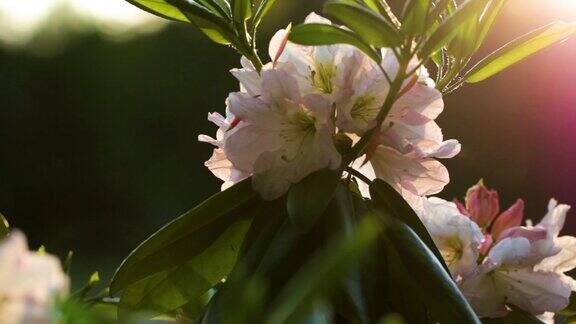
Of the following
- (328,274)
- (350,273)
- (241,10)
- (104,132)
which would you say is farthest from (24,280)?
(104,132)

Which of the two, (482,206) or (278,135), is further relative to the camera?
(482,206)

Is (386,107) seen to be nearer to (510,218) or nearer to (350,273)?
(350,273)

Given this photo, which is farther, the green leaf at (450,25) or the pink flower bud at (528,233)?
the pink flower bud at (528,233)

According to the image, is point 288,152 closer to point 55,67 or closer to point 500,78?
point 500,78

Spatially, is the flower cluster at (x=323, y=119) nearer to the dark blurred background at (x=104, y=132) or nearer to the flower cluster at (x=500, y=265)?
the flower cluster at (x=500, y=265)

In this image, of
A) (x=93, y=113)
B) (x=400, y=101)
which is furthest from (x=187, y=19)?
(x=93, y=113)

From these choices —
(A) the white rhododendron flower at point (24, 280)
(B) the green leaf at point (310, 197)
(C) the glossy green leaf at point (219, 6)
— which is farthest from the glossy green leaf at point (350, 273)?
(A) the white rhododendron flower at point (24, 280)

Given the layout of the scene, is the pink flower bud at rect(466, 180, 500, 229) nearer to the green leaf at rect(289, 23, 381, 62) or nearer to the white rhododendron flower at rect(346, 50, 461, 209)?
the white rhododendron flower at rect(346, 50, 461, 209)
